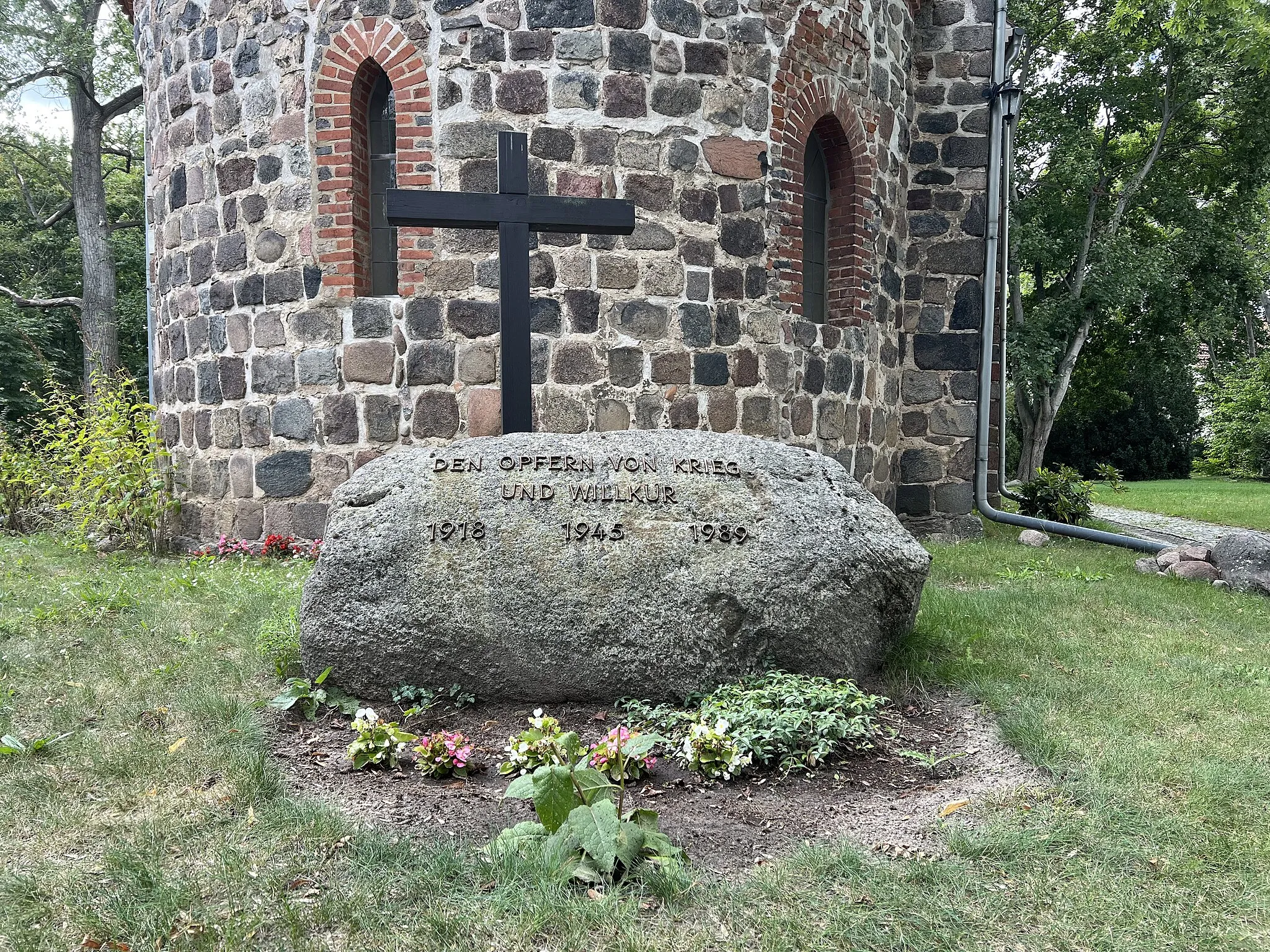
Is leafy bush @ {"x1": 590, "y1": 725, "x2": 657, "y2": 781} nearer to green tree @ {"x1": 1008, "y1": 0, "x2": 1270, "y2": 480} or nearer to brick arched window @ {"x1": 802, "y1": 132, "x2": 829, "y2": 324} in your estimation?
brick arched window @ {"x1": 802, "y1": 132, "x2": 829, "y2": 324}

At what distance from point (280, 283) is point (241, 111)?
1534 mm

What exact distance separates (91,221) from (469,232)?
1405 cm

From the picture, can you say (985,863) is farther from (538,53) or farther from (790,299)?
(538,53)

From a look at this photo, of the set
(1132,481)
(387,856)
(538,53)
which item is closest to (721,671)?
(387,856)

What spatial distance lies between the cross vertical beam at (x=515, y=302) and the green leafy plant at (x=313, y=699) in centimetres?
152

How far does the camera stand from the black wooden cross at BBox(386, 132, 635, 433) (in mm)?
4797

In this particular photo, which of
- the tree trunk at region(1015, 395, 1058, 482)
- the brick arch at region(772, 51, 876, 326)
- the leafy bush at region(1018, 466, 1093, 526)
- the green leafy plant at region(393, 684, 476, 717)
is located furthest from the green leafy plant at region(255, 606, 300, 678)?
the tree trunk at region(1015, 395, 1058, 482)

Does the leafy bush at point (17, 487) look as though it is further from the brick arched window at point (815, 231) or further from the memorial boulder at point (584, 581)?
the brick arched window at point (815, 231)

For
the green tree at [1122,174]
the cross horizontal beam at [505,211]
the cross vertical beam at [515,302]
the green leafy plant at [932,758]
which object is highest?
the green tree at [1122,174]

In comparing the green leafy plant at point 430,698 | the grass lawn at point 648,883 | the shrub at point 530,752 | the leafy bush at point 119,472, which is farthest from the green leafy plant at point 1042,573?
the leafy bush at point 119,472

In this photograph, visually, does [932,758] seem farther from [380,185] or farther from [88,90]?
[88,90]

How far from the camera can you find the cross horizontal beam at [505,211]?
184 inches

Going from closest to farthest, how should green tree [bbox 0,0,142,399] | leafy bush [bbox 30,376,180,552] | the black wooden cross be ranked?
the black wooden cross < leafy bush [bbox 30,376,180,552] < green tree [bbox 0,0,142,399]

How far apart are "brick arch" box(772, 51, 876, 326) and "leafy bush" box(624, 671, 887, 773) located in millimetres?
4838
